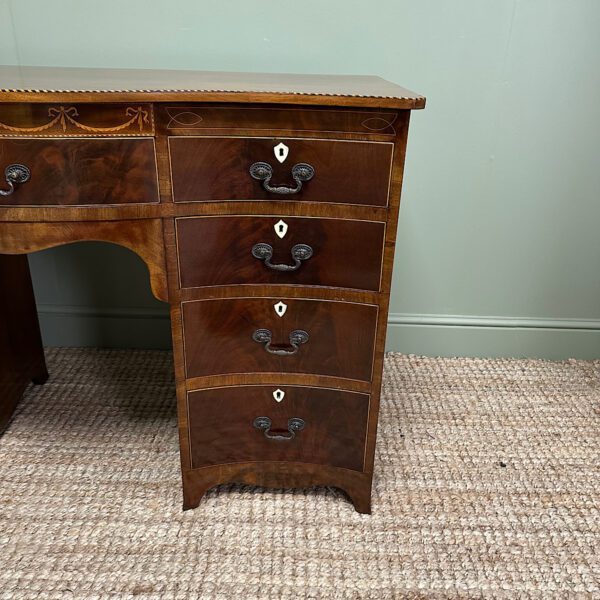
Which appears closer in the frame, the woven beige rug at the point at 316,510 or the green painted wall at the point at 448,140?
the woven beige rug at the point at 316,510

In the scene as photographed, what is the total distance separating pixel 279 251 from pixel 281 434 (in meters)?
0.38

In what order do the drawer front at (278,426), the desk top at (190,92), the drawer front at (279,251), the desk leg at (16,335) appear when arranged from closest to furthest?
the desk top at (190,92)
the drawer front at (279,251)
the drawer front at (278,426)
the desk leg at (16,335)

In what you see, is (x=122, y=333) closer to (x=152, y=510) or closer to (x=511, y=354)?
(x=152, y=510)

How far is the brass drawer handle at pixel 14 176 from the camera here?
86 cm

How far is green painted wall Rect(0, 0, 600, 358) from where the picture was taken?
4.57 ft

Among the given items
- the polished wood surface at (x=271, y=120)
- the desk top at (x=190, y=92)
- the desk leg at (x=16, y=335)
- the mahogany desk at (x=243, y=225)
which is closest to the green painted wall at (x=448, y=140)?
the desk leg at (x=16, y=335)

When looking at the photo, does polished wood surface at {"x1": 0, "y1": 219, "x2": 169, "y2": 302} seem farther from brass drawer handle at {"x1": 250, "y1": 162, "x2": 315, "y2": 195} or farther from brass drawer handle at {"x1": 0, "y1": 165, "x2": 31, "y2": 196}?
brass drawer handle at {"x1": 250, "y1": 162, "x2": 315, "y2": 195}

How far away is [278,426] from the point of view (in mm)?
1112

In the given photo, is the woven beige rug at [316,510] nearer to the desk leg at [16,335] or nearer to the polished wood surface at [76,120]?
the desk leg at [16,335]

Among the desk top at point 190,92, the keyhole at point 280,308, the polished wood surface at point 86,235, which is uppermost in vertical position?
the desk top at point 190,92

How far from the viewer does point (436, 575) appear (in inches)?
40.4

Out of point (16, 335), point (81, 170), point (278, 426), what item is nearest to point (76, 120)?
point (81, 170)

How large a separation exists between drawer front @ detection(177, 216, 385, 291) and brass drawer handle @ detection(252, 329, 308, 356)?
3.9 inches

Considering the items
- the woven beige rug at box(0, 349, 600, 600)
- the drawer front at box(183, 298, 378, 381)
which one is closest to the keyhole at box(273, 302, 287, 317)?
the drawer front at box(183, 298, 378, 381)
